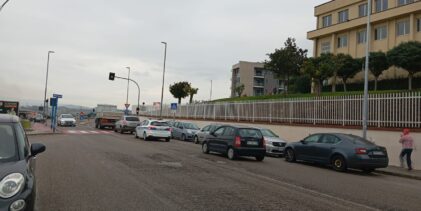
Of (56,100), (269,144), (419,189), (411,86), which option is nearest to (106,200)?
(419,189)

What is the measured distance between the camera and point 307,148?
17.5 metres

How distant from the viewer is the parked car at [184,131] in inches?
1241

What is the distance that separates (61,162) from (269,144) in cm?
1050

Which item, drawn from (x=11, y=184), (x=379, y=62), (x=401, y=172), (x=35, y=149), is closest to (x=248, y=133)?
(x=401, y=172)

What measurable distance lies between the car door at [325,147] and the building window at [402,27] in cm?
3304

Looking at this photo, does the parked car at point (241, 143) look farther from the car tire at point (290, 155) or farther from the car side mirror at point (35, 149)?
the car side mirror at point (35, 149)

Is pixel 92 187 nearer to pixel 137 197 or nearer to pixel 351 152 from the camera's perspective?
pixel 137 197

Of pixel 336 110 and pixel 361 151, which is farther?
pixel 336 110

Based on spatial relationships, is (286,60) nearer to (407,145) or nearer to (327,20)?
(327,20)

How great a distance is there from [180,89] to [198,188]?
203 ft

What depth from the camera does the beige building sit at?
44.1m

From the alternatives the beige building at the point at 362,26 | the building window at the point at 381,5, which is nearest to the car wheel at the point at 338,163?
the beige building at the point at 362,26

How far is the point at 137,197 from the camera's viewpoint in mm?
8516

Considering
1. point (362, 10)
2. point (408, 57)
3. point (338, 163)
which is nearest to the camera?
point (338, 163)
